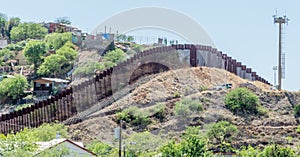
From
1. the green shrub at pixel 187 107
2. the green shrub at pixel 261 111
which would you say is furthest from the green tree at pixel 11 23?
the green shrub at pixel 261 111

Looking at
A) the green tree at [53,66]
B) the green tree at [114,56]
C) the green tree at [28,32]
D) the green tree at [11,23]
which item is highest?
the green tree at [11,23]

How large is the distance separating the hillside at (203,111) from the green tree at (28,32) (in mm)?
31129

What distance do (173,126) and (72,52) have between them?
20.3 metres

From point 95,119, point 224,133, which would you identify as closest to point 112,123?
point 95,119

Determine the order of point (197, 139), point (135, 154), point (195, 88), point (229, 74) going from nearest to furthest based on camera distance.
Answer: point (197, 139), point (135, 154), point (195, 88), point (229, 74)

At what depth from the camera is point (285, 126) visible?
40562 millimetres

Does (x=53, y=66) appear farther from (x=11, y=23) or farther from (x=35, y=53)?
(x=11, y=23)

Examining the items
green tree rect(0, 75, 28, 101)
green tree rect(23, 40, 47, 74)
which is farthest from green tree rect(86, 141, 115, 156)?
green tree rect(23, 40, 47, 74)

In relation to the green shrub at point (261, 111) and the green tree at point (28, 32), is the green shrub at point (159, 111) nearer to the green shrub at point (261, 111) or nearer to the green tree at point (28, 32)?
the green shrub at point (261, 111)

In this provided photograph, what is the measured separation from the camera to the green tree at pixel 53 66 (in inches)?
2178

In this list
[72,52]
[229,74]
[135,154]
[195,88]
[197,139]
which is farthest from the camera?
[72,52]

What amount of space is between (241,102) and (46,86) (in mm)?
16793

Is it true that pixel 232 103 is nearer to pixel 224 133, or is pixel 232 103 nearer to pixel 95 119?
pixel 224 133

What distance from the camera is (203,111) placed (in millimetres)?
41969
